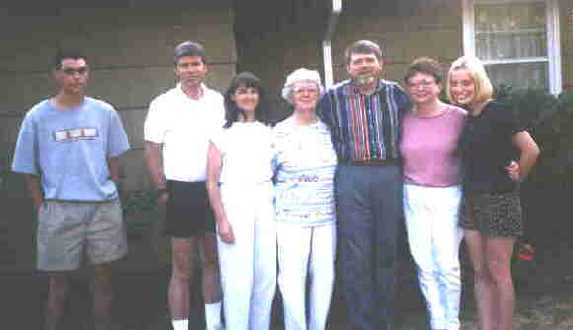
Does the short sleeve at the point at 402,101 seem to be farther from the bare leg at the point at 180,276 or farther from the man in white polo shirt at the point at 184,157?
the bare leg at the point at 180,276

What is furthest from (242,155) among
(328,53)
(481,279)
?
(328,53)

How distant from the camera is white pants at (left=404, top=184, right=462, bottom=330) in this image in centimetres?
436

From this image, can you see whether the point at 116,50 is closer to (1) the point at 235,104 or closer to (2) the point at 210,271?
(1) the point at 235,104

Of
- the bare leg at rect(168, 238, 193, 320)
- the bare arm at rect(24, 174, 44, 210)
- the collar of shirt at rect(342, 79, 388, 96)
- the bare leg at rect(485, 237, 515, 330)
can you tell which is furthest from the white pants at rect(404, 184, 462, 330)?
the bare arm at rect(24, 174, 44, 210)

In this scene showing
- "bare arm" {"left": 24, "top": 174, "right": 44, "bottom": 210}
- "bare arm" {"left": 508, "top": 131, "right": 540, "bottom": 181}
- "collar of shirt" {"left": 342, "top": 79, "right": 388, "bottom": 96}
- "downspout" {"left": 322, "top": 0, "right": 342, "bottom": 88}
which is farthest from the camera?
"downspout" {"left": 322, "top": 0, "right": 342, "bottom": 88}

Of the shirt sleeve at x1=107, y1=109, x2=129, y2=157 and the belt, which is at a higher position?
the shirt sleeve at x1=107, y1=109, x2=129, y2=157

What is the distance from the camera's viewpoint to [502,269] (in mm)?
4254

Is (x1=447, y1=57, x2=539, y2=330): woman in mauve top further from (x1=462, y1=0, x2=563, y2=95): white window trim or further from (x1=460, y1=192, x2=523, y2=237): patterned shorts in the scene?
(x1=462, y1=0, x2=563, y2=95): white window trim

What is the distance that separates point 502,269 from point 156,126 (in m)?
2.23

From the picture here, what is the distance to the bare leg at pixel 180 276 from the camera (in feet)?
14.5

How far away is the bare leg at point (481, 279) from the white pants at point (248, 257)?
119 centimetres

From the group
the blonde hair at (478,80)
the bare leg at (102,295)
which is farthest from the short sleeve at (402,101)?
the bare leg at (102,295)

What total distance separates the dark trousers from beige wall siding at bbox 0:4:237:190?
9.26ft

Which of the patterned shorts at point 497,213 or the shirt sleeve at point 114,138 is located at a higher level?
the shirt sleeve at point 114,138
